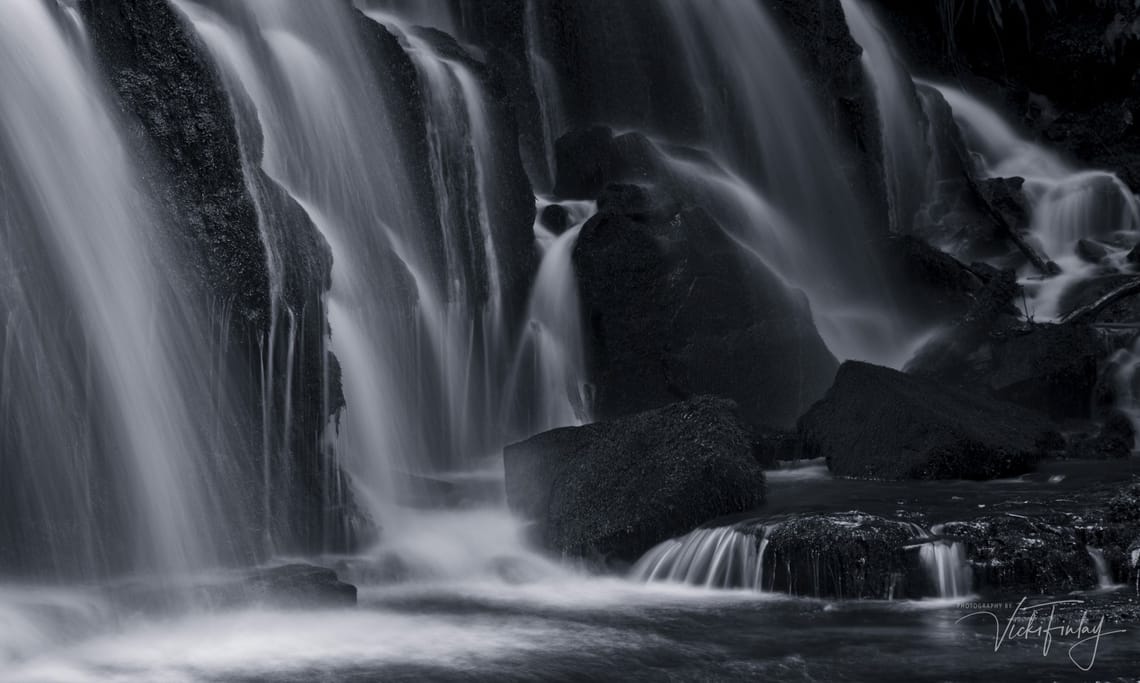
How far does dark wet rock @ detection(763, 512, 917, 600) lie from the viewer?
27.2 feet

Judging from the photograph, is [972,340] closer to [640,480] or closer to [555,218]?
[555,218]

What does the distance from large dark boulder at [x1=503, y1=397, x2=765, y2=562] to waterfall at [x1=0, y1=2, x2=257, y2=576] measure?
2.39 m

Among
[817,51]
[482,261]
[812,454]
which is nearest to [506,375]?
[482,261]

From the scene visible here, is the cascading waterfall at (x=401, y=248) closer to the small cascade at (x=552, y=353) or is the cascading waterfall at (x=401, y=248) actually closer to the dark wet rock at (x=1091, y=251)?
the small cascade at (x=552, y=353)

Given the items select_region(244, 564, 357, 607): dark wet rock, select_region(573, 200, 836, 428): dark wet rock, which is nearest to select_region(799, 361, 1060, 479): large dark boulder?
select_region(573, 200, 836, 428): dark wet rock

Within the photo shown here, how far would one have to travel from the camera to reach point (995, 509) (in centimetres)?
928

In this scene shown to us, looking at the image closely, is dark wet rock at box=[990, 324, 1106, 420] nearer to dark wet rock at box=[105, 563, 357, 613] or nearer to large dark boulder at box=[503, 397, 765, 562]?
large dark boulder at box=[503, 397, 765, 562]

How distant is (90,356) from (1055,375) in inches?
387

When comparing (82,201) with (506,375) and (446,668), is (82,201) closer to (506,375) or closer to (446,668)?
(446,668)

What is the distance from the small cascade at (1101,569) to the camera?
809 centimetres

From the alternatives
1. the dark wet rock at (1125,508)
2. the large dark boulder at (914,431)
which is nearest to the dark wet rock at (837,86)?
the large dark boulder at (914,431)

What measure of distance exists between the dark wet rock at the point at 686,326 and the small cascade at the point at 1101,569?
5609mm

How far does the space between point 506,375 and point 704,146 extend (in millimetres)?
5876

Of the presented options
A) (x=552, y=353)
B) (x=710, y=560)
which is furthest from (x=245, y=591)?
(x=552, y=353)
